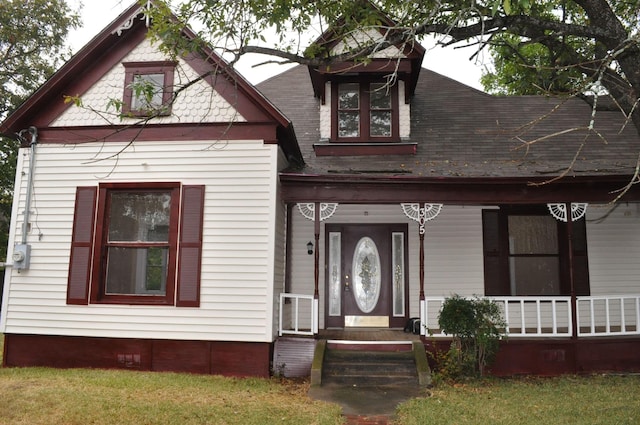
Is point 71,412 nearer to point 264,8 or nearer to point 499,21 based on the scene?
point 264,8

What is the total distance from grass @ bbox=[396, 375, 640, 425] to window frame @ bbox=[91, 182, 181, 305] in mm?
4383

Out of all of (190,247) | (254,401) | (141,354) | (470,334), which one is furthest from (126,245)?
→ (470,334)

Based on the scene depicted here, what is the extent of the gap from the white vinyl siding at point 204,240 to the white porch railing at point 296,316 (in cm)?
60

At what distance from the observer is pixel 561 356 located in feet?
26.7

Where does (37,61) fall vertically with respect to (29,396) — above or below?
above

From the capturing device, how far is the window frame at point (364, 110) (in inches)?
400

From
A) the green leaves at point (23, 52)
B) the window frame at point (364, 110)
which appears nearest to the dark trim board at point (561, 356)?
the window frame at point (364, 110)

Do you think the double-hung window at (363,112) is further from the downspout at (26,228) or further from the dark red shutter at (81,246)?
the downspout at (26,228)

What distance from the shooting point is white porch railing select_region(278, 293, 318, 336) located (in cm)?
825

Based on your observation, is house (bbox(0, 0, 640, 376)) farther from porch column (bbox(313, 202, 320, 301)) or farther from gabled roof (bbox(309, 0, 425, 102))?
gabled roof (bbox(309, 0, 425, 102))

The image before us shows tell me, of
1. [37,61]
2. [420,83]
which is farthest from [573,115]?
[37,61]

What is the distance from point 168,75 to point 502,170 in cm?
621

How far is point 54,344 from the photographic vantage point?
27.2 feet

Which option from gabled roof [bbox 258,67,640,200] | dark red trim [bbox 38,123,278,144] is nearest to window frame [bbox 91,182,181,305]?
dark red trim [bbox 38,123,278,144]
